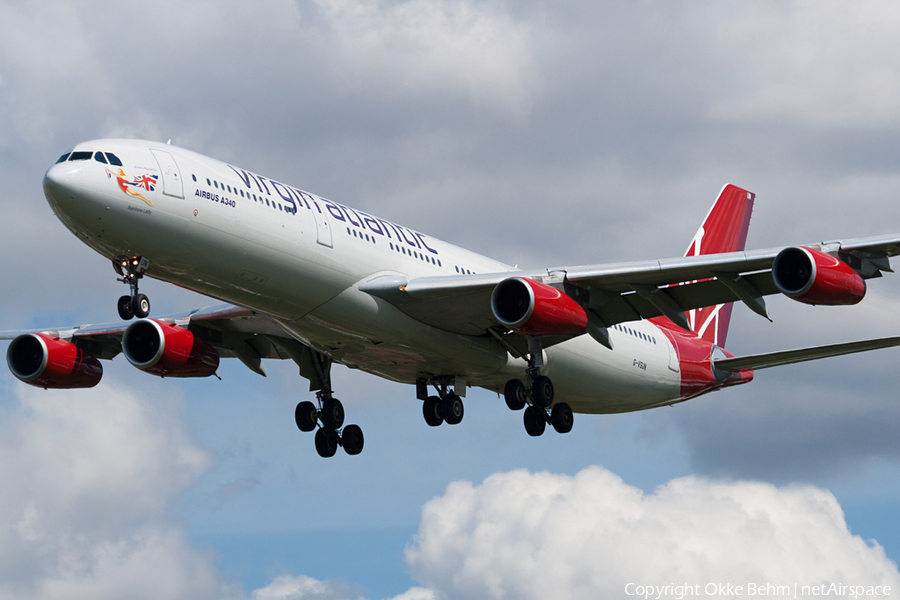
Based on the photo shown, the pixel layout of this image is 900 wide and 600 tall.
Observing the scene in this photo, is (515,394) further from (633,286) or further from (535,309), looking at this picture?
(535,309)

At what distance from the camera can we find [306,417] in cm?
3725

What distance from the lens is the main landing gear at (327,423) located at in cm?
3725

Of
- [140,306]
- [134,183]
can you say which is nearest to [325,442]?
[140,306]

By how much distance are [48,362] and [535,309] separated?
17.3m

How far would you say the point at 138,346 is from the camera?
34.8 metres

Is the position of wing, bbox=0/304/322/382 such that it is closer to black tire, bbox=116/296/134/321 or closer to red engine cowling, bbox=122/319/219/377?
red engine cowling, bbox=122/319/219/377

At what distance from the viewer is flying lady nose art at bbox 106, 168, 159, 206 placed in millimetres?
26172

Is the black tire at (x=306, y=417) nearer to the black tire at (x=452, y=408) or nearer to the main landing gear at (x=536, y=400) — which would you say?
the black tire at (x=452, y=408)

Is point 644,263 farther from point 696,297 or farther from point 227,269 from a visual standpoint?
point 227,269

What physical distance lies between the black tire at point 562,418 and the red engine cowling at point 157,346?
11519 mm

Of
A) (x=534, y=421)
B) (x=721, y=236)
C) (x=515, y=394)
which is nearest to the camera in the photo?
(x=515, y=394)

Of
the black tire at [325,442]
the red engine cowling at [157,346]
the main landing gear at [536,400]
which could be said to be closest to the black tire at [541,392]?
the main landing gear at [536,400]

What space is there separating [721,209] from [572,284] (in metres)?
18.0

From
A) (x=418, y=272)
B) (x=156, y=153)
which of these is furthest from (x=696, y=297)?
(x=156, y=153)
